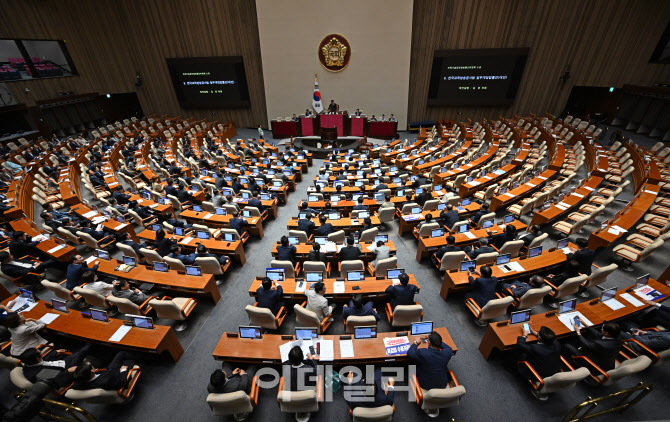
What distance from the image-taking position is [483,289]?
536cm

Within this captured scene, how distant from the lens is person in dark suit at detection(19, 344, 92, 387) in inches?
Answer: 159

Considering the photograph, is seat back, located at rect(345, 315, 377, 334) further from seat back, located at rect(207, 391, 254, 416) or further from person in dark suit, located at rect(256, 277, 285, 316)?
seat back, located at rect(207, 391, 254, 416)

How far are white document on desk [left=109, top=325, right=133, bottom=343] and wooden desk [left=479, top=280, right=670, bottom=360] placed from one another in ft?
20.4

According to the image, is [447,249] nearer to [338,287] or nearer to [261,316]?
[338,287]

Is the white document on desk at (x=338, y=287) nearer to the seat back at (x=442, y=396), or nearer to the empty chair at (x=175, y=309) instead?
the seat back at (x=442, y=396)

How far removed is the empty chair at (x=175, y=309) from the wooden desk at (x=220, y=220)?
119 inches

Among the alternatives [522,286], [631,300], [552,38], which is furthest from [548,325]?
[552,38]

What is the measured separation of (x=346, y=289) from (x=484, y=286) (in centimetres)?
266

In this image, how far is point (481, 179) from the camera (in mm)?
10664

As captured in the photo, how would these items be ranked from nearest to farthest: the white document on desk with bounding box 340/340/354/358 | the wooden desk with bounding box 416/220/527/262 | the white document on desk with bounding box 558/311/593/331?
the white document on desk with bounding box 340/340/354/358 → the white document on desk with bounding box 558/311/593/331 → the wooden desk with bounding box 416/220/527/262

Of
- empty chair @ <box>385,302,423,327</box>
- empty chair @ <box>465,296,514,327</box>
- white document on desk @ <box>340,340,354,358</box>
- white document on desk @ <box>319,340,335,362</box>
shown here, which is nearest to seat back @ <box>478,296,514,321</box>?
empty chair @ <box>465,296,514,327</box>

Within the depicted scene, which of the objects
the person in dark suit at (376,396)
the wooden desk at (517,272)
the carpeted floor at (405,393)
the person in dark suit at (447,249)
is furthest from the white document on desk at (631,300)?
the person in dark suit at (376,396)

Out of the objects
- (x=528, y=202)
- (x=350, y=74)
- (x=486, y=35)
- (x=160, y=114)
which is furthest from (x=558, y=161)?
(x=160, y=114)

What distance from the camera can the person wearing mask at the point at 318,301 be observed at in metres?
5.17
